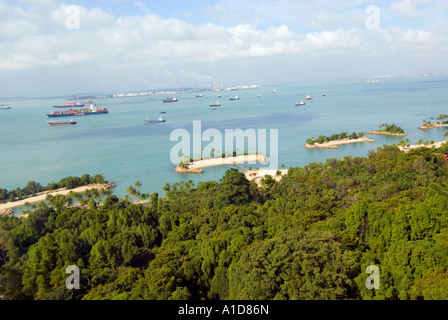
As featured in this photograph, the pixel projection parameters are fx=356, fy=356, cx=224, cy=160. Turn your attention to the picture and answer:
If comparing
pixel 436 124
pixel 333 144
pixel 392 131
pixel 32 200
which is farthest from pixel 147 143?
pixel 436 124

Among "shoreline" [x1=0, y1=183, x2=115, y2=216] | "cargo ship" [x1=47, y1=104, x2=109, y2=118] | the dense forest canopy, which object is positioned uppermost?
"cargo ship" [x1=47, y1=104, x2=109, y2=118]

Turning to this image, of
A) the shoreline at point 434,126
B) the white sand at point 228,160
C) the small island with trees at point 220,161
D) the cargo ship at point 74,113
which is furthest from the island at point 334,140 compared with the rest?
the cargo ship at point 74,113

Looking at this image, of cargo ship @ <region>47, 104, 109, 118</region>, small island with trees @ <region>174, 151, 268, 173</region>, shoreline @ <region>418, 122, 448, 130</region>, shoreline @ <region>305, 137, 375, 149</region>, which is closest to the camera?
small island with trees @ <region>174, 151, 268, 173</region>

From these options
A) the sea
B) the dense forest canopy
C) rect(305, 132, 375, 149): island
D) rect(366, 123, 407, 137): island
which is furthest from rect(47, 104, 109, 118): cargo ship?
the dense forest canopy

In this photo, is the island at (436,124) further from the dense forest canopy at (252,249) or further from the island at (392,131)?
the dense forest canopy at (252,249)

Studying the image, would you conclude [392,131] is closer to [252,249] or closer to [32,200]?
[32,200]

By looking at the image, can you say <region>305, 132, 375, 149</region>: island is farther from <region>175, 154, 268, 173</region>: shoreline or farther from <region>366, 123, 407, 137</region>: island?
<region>175, 154, 268, 173</region>: shoreline

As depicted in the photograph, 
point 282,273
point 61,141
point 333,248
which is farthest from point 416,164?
point 61,141
